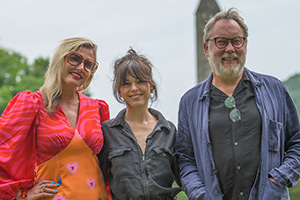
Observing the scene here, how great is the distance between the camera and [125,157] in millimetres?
3471

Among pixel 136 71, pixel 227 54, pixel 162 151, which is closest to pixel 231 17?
pixel 227 54

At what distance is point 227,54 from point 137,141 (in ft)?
3.53

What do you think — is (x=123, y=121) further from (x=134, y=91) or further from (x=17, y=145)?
(x=17, y=145)

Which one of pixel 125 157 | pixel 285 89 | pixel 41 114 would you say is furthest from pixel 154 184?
pixel 285 89

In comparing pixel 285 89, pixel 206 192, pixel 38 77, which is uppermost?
pixel 285 89

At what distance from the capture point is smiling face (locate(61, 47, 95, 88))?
3646 millimetres

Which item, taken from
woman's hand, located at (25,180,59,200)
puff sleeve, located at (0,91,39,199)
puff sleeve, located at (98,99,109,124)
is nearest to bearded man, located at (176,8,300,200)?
puff sleeve, located at (98,99,109,124)

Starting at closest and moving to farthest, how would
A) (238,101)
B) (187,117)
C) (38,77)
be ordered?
(238,101)
(187,117)
(38,77)

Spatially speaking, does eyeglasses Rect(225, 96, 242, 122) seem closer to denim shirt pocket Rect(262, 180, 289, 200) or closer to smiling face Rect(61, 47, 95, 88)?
denim shirt pocket Rect(262, 180, 289, 200)

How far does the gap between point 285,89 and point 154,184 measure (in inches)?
52.9

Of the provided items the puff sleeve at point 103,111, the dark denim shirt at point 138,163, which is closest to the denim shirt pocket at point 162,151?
the dark denim shirt at point 138,163

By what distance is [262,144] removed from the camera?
3.16 metres

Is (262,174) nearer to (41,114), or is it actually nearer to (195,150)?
(195,150)

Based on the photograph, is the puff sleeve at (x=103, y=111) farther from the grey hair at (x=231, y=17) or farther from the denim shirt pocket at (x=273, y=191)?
the denim shirt pocket at (x=273, y=191)
